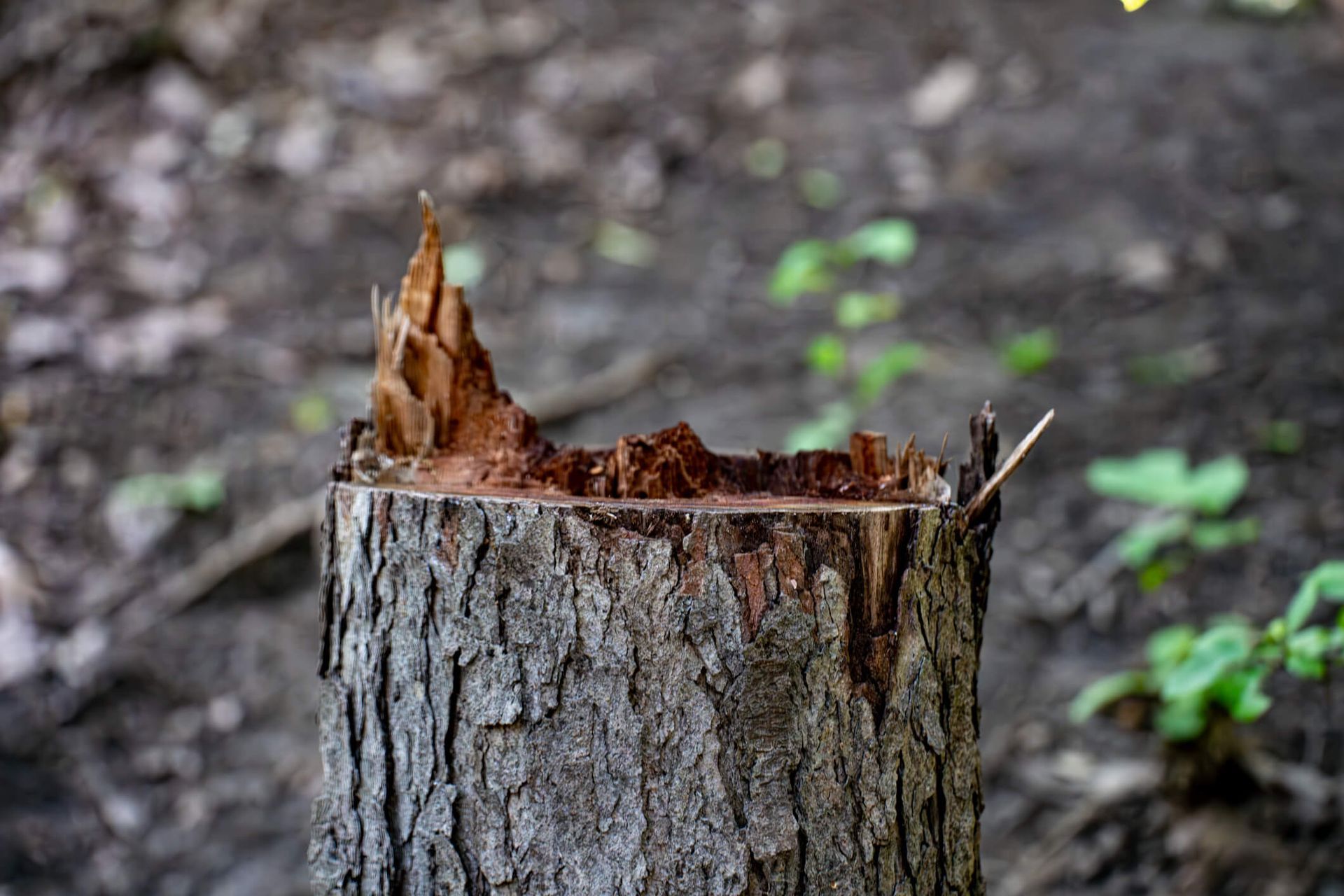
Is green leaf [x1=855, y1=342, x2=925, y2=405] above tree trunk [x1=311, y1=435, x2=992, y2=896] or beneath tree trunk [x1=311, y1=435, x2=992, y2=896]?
above

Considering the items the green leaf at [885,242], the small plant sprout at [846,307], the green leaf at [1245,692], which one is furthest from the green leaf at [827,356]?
the green leaf at [1245,692]

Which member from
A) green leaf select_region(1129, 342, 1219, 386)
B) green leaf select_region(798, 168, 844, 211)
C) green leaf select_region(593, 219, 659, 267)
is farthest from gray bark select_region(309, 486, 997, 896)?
green leaf select_region(798, 168, 844, 211)

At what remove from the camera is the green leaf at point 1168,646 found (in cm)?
219

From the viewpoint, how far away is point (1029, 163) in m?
4.49

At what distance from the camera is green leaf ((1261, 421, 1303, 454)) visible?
318 cm

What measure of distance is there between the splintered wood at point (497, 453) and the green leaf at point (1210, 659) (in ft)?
2.20

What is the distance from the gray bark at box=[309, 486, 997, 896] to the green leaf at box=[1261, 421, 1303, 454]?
2453 millimetres

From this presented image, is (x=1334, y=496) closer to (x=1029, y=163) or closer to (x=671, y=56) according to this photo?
(x=1029, y=163)

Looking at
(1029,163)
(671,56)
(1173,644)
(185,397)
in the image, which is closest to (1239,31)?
(1029,163)

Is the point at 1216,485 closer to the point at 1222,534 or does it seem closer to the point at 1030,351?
the point at 1222,534

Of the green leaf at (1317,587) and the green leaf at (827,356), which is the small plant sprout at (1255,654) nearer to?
the green leaf at (1317,587)

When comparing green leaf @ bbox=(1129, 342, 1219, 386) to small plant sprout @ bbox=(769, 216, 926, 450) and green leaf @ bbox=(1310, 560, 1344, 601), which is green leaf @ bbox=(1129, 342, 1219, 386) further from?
green leaf @ bbox=(1310, 560, 1344, 601)

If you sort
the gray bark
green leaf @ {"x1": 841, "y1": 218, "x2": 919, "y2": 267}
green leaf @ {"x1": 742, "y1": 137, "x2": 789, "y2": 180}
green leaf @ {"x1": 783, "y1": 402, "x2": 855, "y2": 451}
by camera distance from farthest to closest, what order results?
green leaf @ {"x1": 742, "y1": 137, "x2": 789, "y2": 180} → green leaf @ {"x1": 841, "y1": 218, "x2": 919, "y2": 267} → green leaf @ {"x1": 783, "y1": 402, "x2": 855, "y2": 451} → the gray bark

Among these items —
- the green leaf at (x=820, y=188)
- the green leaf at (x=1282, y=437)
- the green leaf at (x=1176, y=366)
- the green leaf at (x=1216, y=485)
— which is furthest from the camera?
the green leaf at (x=820, y=188)
